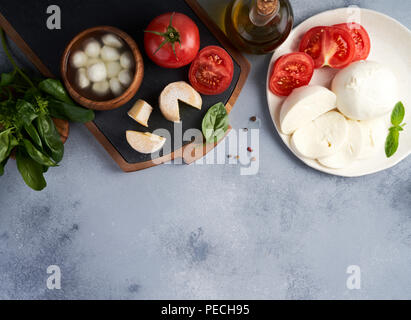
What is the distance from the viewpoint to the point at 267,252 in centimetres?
122

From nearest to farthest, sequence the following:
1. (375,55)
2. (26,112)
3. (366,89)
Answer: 1. (26,112)
2. (366,89)
3. (375,55)

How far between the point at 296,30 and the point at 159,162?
1.98 ft

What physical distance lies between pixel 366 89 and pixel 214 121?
464 millimetres

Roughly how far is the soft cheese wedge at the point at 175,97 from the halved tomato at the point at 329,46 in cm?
38

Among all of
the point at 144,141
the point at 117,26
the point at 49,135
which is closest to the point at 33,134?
the point at 49,135

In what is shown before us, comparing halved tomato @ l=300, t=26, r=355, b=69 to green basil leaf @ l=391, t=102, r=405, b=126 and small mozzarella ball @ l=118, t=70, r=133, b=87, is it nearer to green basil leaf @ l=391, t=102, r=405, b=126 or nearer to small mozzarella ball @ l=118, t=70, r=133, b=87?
green basil leaf @ l=391, t=102, r=405, b=126

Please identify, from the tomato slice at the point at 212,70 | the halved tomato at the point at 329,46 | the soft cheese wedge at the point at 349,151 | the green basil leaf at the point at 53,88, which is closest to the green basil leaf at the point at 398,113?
the soft cheese wedge at the point at 349,151

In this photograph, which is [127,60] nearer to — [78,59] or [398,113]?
[78,59]

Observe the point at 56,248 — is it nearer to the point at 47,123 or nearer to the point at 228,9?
the point at 47,123

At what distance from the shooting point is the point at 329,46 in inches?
41.4

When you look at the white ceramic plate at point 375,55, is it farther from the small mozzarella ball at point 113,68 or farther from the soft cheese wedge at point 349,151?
the small mozzarella ball at point 113,68

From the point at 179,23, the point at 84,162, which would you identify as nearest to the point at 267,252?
the point at 84,162

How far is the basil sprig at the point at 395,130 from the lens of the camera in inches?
42.6

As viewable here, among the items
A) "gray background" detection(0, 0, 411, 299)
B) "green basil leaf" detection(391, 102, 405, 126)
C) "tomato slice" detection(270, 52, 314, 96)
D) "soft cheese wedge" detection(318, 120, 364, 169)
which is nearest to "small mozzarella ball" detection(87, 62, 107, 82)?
"gray background" detection(0, 0, 411, 299)
